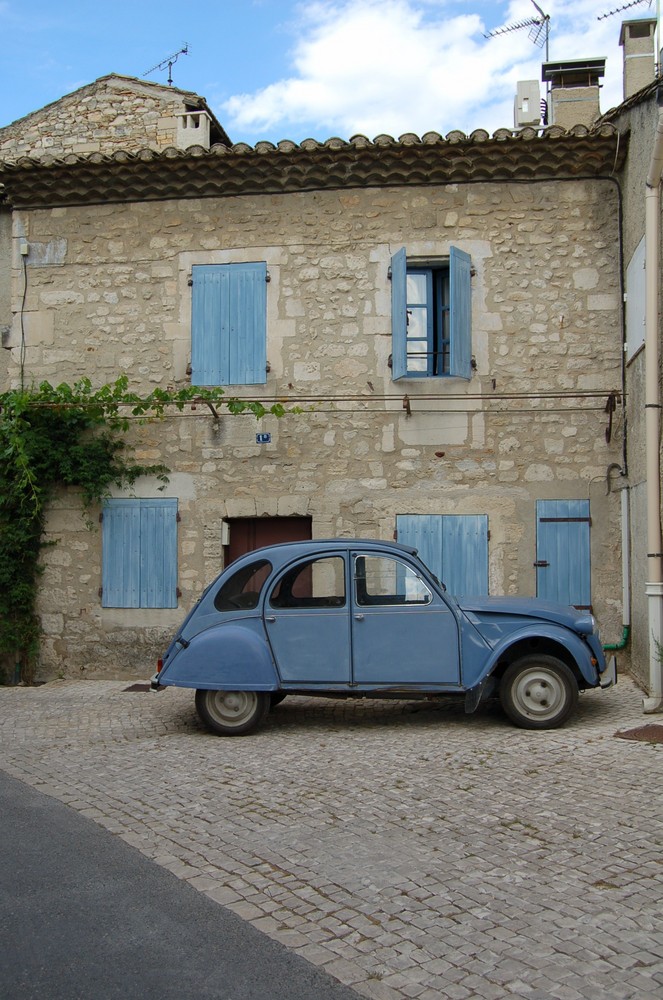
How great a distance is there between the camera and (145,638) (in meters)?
9.93

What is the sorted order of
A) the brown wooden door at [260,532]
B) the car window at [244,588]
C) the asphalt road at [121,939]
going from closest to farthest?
the asphalt road at [121,939] → the car window at [244,588] → the brown wooden door at [260,532]

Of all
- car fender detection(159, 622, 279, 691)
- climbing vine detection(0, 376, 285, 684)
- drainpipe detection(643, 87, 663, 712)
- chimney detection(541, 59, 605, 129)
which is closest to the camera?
car fender detection(159, 622, 279, 691)

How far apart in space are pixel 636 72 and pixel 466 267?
3.03 m

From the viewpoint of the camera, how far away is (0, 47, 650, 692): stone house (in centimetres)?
946

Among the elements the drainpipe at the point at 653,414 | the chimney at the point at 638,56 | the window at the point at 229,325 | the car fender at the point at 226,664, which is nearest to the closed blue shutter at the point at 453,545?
the drainpipe at the point at 653,414

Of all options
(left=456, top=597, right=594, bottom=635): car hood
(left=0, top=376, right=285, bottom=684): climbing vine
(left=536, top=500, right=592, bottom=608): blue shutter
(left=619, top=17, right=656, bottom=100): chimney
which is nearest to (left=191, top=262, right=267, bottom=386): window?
(left=0, top=376, right=285, bottom=684): climbing vine

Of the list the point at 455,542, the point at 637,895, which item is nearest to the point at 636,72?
the point at 455,542

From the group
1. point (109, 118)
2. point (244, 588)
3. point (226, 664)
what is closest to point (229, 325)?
point (244, 588)

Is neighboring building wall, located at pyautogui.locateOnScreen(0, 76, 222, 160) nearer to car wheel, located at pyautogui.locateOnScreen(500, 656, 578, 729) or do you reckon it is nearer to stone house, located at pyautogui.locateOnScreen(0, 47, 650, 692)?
stone house, located at pyautogui.locateOnScreen(0, 47, 650, 692)

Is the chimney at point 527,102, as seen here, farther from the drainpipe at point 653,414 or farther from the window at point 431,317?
the drainpipe at point 653,414

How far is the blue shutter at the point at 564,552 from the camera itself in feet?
30.8

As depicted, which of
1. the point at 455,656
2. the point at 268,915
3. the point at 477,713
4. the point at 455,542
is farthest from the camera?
the point at 455,542

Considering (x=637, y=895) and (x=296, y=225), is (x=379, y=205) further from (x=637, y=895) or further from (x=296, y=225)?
(x=637, y=895)

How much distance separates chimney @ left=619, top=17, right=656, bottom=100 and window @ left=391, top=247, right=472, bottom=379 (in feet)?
9.30
